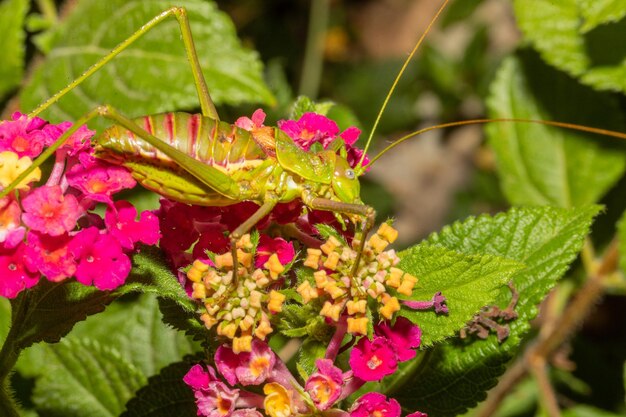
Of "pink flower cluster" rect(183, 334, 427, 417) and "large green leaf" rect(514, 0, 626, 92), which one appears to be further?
"large green leaf" rect(514, 0, 626, 92)

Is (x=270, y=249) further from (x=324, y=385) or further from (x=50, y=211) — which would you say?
(x=50, y=211)

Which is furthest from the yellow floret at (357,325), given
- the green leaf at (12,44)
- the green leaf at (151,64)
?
the green leaf at (12,44)

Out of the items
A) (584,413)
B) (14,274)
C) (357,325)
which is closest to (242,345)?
(357,325)

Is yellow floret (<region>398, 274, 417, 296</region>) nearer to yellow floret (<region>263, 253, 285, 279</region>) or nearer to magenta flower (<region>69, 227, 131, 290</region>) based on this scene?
yellow floret (<region>263, 253, 285, 279</region>)

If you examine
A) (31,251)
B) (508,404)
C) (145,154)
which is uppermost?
(145,154)

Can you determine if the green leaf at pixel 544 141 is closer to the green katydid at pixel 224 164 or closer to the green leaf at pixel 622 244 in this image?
the green leaf at pixel 622 244

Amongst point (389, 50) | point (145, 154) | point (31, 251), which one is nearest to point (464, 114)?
point (389, 50)

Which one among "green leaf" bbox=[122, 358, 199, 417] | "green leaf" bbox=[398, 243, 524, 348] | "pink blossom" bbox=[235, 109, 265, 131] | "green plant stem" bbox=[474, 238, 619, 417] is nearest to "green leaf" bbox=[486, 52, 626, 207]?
"green plant stem" bbox=[474, 238, 619, 417]

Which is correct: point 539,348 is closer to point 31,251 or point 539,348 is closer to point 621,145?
point 621,145
